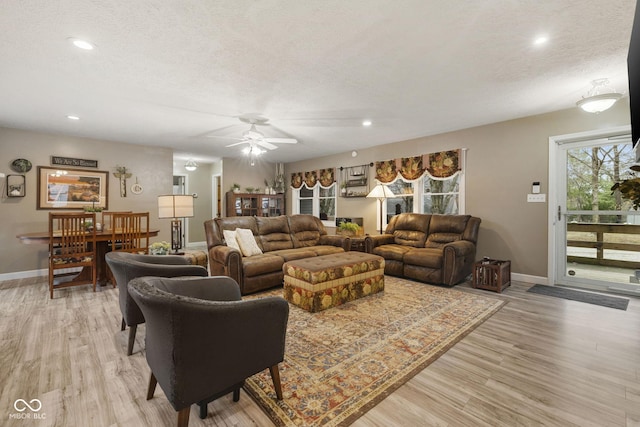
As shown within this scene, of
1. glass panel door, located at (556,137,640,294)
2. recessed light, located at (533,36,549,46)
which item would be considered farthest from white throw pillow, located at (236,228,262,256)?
glass panel door, located at (556,137,640,294)

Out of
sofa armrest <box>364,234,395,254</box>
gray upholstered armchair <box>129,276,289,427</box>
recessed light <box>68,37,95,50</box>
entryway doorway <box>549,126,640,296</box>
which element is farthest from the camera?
sofa armrest <box>364,234,395,254</box>

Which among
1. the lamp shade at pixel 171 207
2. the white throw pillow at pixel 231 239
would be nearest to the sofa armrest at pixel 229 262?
the white throw pillow at pixel 231 239

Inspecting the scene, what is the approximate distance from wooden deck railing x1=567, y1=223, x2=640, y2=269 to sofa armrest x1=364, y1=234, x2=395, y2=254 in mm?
2583

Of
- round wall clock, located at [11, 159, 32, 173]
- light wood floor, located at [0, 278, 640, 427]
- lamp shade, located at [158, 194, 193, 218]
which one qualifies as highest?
round wall clock, located at [11, 159, 32, 173]

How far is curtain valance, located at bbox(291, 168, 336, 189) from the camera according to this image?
7.10 m

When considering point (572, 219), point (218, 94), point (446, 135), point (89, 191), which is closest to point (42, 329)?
point (218, 94)

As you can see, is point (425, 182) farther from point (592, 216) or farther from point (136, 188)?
point (136, 188)

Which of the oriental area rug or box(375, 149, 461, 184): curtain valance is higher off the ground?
box(375, 149, 461, 184): curtain valance

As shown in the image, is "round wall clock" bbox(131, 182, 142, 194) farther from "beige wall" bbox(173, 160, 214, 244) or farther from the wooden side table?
the wooden side table

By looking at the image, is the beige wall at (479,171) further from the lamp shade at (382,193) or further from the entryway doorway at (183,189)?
the entryway doorway at (183,189)

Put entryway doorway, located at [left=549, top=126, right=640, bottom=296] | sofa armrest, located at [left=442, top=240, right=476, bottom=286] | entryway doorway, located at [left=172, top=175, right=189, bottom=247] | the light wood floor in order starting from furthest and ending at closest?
entryway doorway, located at [left=172, top=175, right=189, bottom=247] → sofa armrest, located at [left=442, top=240, right=476, bottom=286] → entryway doorway, located at [left=549, top=126, right=640, bottom=296] → the light wood floor

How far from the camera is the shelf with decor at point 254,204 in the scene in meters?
7.21

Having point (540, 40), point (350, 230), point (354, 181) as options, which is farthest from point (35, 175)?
point (540, 40)

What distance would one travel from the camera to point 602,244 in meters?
3.92
